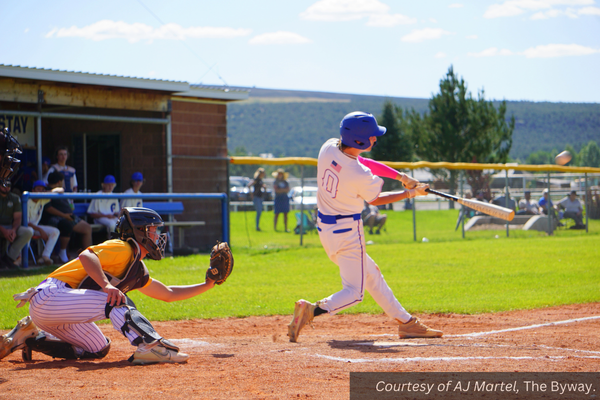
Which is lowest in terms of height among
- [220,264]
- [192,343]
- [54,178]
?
[192,343]

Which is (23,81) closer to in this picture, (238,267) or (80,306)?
(238,267)

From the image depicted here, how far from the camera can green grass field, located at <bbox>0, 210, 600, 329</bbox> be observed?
7.45 metres

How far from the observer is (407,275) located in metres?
9.93

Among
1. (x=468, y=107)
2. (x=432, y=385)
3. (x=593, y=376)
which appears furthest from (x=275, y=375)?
(x=468, y=107)

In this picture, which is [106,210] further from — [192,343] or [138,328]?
[138,328]

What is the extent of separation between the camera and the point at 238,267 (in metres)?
10.8

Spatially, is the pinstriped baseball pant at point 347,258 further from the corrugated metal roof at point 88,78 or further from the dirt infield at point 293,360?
the corrugated metal roof at point 88,78

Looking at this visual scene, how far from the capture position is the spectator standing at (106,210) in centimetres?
1102

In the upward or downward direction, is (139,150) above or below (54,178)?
above

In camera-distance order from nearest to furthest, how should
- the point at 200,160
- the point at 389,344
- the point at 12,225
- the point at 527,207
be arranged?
the point at 389,344
the point at 12,225
the point at 200,160
the point at 527,207

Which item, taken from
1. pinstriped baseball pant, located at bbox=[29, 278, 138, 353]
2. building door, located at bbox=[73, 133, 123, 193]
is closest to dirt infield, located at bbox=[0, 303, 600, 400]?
pinstriped baseball pant, located at bbox=[29, 278, 138, 353]

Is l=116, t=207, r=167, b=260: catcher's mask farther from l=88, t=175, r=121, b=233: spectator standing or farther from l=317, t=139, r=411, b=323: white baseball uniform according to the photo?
l=88, t=175, r=121, b=233: spectator standing

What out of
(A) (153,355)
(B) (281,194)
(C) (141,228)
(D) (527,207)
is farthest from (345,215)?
(D) (527,207)

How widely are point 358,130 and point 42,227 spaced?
22.5ft
